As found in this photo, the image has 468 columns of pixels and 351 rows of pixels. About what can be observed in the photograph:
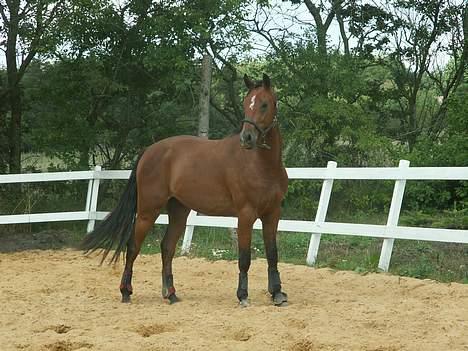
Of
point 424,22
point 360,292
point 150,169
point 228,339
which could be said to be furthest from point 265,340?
point 424,22

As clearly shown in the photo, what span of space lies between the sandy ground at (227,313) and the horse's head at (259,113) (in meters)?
1.52

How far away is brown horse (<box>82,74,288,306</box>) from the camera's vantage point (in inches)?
238

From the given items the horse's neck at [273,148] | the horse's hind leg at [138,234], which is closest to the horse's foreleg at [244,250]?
the horse's neck at [273,148]

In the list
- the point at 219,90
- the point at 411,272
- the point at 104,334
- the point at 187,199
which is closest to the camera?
the point at 104,334

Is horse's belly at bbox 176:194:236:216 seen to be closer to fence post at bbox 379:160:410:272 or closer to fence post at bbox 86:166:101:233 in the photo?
fence post at bbox 379:160:410:272

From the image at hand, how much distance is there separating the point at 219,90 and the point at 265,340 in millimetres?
12035

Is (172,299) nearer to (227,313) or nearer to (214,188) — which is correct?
(227,313)

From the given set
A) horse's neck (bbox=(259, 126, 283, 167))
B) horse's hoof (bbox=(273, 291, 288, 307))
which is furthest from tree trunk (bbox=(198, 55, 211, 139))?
horse's hoof (bbox=(273, 291, 288, 307))

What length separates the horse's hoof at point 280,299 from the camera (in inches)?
236

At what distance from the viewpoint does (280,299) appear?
19.8 ft

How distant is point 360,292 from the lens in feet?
21.7

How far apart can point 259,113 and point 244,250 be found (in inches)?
50.5

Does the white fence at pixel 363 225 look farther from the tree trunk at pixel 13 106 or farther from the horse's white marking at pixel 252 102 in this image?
the tree trunk at pixel 13 106

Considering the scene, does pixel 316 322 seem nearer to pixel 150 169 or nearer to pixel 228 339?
pixel 228 339
